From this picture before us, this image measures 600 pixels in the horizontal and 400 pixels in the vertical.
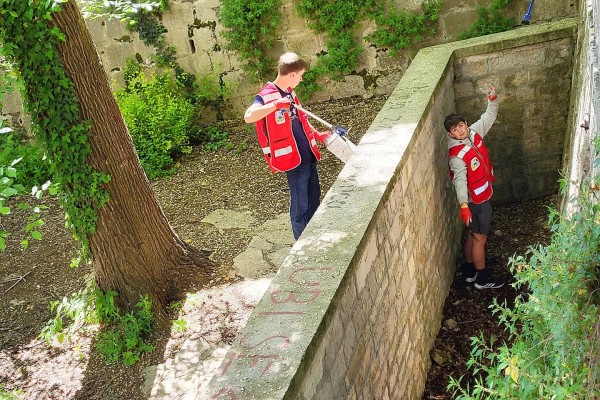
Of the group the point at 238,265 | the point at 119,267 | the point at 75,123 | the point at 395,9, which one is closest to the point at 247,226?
the point at 238,265

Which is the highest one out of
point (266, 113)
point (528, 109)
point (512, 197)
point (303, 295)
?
point (266, 113)

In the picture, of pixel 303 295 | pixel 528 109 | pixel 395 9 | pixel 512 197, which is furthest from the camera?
pixel 395 9

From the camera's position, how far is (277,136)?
4.99 m

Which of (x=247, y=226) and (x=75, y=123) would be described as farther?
(x=247, y=226)

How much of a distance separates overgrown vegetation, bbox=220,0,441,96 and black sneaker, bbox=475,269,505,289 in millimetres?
3315

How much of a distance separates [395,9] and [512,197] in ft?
8.62

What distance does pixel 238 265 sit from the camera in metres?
5.82

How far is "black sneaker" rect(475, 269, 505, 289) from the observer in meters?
5.73

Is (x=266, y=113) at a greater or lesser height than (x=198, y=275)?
greater

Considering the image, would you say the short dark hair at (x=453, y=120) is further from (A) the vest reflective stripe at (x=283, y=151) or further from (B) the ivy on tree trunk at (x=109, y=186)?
(B) the ivy on tree trunk at (x=109, y=186)

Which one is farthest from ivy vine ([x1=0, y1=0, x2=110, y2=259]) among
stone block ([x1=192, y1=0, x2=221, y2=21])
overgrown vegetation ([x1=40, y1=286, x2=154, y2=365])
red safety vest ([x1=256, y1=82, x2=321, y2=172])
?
stone block ([x1=192, y1=0, x2=221, y2=21])

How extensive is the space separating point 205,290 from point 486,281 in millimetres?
2414

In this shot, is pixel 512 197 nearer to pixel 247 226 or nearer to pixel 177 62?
pixel 247 226

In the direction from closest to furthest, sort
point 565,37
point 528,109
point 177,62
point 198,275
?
point 198,275 → point 565,37 → point 528,109 → point 177,62
